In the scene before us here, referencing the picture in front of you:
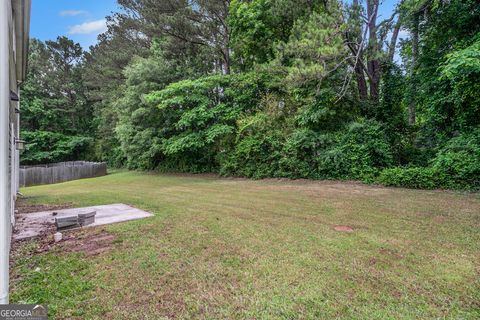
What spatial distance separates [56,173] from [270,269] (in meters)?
17.3

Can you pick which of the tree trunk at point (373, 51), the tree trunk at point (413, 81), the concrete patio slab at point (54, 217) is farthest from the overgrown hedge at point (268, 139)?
the concrete patio slab at point (54, 217)

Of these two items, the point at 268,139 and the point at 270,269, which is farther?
the point at 268,139

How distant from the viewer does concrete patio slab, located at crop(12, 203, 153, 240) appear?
438 cm

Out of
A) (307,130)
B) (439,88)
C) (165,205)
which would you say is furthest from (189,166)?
(439,88)

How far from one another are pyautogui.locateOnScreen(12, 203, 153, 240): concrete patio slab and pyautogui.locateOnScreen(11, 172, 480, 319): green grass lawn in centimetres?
44

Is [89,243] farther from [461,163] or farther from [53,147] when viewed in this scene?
[53,147]

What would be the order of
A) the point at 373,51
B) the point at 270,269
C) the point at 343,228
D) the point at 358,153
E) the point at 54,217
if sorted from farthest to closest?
the point at 358,153 < the point at 373,51 < the point at 54,217 < the point at 343,228 < the point at 270,269

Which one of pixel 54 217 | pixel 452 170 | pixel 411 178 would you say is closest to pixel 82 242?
pixel 54 217

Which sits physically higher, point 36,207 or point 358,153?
point 358,153

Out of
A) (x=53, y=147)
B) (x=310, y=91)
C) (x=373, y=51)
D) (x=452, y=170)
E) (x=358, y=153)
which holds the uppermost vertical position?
(x=373, y=51)

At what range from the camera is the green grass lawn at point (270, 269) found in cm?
223

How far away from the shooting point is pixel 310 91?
33.4 feet

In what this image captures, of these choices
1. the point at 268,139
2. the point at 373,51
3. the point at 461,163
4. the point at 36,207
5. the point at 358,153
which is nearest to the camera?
the point at 36,207

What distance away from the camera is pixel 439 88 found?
820cm
